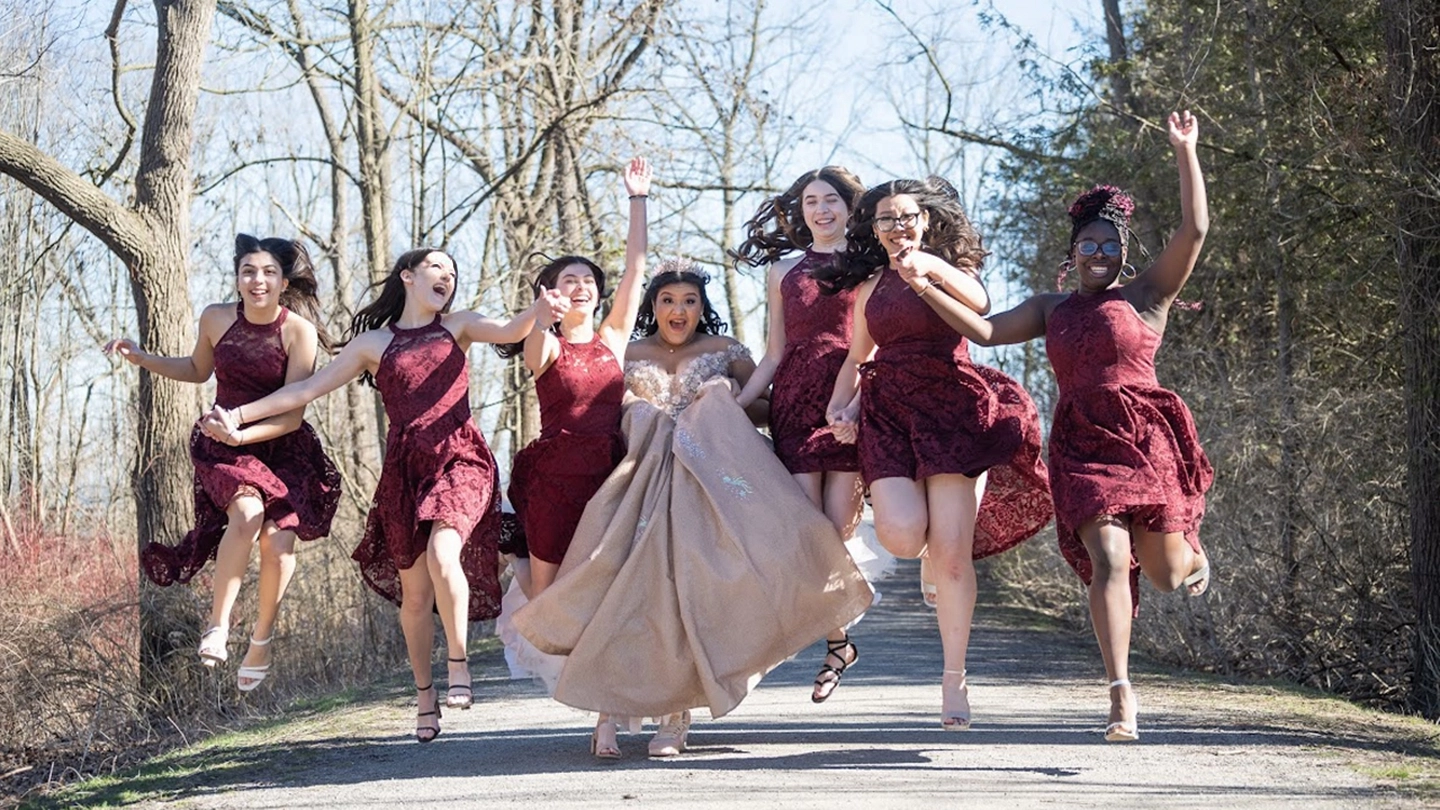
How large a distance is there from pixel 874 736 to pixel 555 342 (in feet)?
7.73

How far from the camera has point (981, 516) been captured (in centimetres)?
742

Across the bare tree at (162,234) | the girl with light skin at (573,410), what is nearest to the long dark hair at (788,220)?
the girl with light skin at (573,410)

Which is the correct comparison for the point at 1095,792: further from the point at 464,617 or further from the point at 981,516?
the point at 464,617

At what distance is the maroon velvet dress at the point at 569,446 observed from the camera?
23.8ft

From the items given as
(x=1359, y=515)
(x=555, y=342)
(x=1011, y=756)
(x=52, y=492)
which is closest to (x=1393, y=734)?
(x=1011, y=756)

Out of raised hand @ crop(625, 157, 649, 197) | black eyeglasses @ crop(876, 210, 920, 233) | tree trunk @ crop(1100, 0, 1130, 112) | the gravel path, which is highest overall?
tree trunk @ crop(1100, 0, 1130, 112)

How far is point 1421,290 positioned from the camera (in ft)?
31.2

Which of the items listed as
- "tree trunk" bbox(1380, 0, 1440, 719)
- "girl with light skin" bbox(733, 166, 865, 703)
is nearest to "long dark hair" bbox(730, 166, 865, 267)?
"girl with light skin" bbox(733, 166, 865, 703)

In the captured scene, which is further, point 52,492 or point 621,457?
point 52,492

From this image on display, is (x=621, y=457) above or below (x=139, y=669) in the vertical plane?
above

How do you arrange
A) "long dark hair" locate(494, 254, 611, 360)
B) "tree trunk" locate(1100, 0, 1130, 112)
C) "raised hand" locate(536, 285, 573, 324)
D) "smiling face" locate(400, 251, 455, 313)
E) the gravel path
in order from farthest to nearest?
"tree trunk" locate(1100, 0, 1130, 112) < "long dark hair" locate(494, 254, 611, 360) < "smiling face" locate(400, 251, 455, 313) < "raised hand" locate(536, 285, 573, 324) < the gravel path

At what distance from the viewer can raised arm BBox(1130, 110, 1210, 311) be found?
6750 millimetres

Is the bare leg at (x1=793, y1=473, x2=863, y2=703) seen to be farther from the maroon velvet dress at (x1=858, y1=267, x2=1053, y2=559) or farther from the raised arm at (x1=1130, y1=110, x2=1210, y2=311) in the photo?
the raised arm at (x1=1130, y1=110, x2=1210, y2=311)

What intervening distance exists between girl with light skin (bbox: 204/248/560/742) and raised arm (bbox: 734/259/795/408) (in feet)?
3.37
